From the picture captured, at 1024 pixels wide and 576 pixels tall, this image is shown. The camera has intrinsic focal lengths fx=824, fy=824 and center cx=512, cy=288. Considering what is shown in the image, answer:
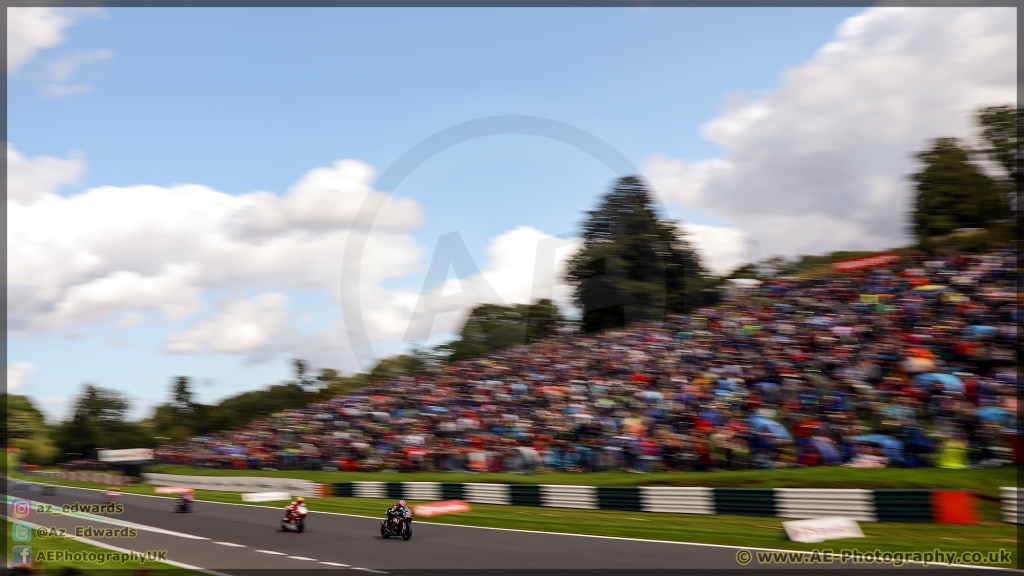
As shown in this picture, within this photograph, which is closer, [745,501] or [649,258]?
[745,501]

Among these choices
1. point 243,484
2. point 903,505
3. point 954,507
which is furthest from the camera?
point 243,484

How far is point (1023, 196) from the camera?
38344 millimetres

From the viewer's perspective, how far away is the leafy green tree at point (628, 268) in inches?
1967

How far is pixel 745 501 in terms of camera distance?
639 inches

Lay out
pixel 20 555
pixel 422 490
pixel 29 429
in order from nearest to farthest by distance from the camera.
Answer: pixel 20 555
pixel 422 490
pixel 29 429

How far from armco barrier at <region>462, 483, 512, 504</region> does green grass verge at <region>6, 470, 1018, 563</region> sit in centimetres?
24

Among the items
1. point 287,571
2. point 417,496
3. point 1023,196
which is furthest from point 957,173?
point 287,571

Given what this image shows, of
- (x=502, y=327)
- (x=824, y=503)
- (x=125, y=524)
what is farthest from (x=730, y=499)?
(x=502, y=327)

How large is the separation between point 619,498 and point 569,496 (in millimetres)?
1517

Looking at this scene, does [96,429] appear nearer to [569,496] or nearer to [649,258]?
[649,258]

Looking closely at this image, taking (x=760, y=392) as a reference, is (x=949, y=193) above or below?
above

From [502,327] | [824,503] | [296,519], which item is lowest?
[296,519]

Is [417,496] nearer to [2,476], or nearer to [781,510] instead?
[781,510]

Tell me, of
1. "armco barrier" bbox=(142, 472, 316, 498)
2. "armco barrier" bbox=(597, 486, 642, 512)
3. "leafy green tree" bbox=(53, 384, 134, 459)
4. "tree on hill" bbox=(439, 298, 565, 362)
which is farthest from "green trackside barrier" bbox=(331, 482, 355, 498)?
"leafy green tree" bbox=(53, 384, 134, 459)
